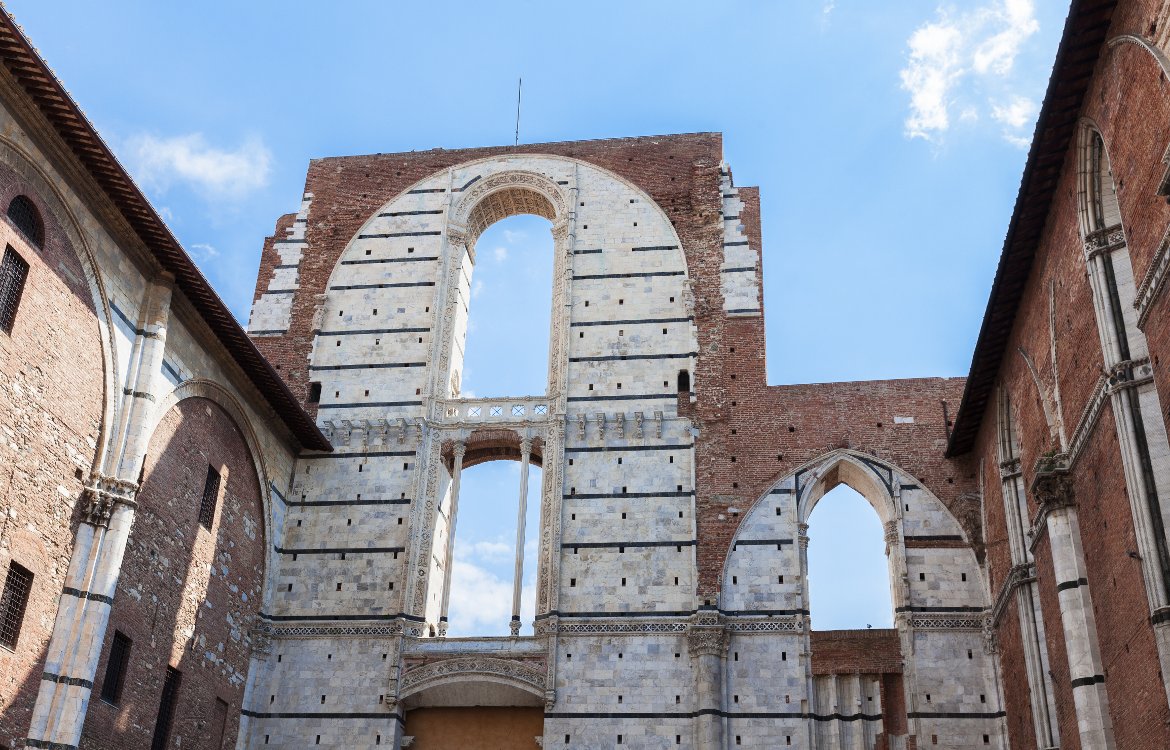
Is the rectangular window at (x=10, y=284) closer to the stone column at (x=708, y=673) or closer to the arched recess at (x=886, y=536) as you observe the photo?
the stone column at (x=708, y=673)

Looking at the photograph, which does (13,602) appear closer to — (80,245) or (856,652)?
(80,245)

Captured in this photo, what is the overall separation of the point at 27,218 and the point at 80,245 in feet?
2.85

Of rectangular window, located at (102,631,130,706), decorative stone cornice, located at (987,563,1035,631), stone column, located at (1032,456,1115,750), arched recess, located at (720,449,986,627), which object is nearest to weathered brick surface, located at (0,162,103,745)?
rectangular window, located at (102,631,130,706)

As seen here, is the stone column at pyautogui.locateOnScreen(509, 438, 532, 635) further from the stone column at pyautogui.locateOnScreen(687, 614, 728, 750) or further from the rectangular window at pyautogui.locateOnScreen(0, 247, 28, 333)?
the rectangular window at pyautogui.locateOnScreen(0, 247, 28, 333)

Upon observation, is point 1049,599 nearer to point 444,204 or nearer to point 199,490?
point 199,490

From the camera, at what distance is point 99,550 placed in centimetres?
1388

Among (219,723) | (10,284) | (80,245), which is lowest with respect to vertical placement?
(219,723)

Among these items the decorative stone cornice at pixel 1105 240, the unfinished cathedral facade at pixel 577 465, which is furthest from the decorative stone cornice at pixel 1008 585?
the decorative stone cornice at pixel 1105 240

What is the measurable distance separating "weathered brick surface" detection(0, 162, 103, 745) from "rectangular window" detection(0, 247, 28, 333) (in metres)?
0.06

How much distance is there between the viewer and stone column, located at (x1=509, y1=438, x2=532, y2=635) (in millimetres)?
18703

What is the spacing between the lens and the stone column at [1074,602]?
1242 centimetres

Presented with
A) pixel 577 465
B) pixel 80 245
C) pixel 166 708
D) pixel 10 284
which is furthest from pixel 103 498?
pixel 577 465

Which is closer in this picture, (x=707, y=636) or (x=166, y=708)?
(x=166, y=708)

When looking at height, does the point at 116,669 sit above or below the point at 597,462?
below
